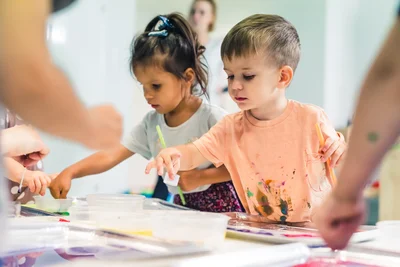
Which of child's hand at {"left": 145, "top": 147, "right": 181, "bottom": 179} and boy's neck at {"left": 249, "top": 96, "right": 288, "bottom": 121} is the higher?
boy's neck at {"left": 249, "top": 96, "right": 288, "bottom": 121}

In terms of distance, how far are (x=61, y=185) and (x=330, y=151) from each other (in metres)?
0.44

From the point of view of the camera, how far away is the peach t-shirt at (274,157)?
2.29 feet

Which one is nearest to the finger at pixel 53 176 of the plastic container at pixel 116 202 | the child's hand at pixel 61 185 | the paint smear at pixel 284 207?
the child's hand at pixel 61 185

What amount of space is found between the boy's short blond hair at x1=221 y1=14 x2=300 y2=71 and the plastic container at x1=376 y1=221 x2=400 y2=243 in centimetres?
25

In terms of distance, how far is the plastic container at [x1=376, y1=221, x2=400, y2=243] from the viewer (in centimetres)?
57

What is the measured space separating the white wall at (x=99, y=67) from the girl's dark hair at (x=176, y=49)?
4cm

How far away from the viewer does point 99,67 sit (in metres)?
0.52

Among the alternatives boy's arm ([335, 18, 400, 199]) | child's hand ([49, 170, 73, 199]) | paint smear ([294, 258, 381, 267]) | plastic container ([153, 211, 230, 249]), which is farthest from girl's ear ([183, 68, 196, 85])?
boy's arm ([335, 18, 400, 199])

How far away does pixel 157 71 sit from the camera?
825 millimetres

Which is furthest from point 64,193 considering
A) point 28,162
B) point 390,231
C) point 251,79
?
point 390,231

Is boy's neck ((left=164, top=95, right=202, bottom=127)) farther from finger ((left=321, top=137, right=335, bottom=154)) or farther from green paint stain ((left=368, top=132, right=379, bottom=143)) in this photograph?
green paint stain ((left=368, top=132, right=379, bottom=143))

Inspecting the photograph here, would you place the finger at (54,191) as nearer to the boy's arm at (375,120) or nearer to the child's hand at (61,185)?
the child's hand at (61,185)

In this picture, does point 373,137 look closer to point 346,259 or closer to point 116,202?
point 346,259

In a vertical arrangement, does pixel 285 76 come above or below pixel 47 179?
above
